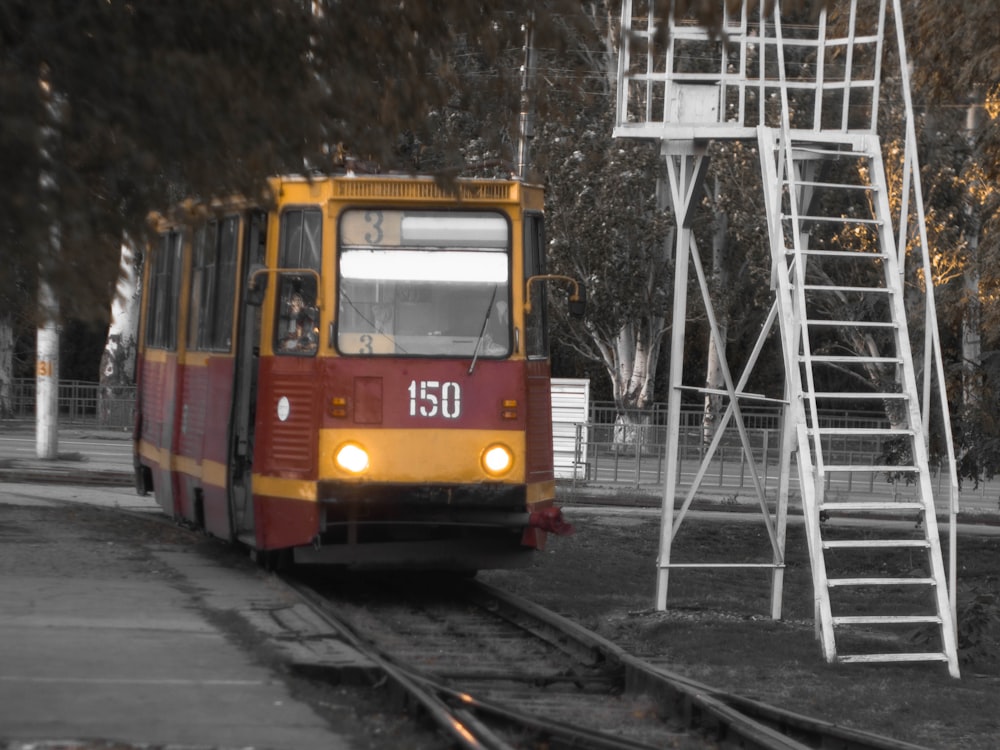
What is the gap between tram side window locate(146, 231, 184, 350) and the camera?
16578mm

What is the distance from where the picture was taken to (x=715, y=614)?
12.9 meters

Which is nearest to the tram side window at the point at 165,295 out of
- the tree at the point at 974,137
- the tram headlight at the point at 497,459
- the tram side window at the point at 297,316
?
the tram side window at the point at 297,316

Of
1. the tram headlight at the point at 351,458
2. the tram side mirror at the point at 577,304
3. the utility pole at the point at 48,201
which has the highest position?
the tram side mirror at the point at 577,304


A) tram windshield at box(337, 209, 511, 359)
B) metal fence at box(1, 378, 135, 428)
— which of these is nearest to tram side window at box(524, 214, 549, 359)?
tram windshield at box(337, 209, 511, 359)

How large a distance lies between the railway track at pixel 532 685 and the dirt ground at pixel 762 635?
0.45 meters

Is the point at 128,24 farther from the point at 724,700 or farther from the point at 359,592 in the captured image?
the point at 359,592

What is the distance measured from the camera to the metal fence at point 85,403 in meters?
40.7

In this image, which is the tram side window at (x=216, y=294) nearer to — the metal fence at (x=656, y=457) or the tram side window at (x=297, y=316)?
the tram side window at (x=297, y=316)

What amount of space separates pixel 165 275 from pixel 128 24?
11433 mm

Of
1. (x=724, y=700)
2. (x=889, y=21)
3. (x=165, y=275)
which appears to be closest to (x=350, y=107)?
(x=724, y=700)

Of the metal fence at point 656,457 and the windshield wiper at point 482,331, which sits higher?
the windshield wiper at point 482,331

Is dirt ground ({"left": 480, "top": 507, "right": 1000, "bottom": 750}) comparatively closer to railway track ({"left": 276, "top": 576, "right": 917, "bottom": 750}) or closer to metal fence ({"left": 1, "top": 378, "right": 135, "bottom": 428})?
railway track ({"left": 276, "top": 576, "right": 917, "bottom": 750})

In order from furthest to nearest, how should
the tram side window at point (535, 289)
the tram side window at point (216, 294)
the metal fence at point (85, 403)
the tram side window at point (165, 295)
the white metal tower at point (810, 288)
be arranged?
the metal fence at point (85, 403) → the tram side window at point (165, 295) → the tram side window at point (216, 294) → the tram side window at point (535, 289) → the white metal tower at point (810, 288)

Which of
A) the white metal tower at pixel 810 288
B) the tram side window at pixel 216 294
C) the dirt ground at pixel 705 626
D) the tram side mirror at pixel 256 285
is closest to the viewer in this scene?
the dirt ground at pixel 705 626
